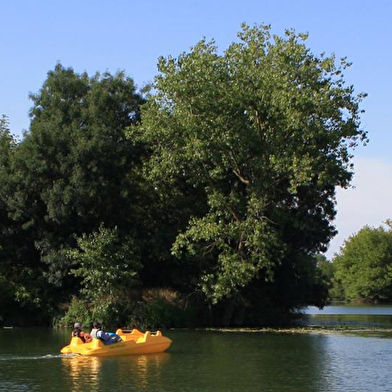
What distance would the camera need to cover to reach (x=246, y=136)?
143ft

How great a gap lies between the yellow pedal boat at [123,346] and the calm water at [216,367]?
0.55 meters

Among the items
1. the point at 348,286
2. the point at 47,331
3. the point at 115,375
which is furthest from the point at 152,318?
the point at 348,286

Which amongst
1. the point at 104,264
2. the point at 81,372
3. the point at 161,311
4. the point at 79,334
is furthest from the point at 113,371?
the point at 161,311

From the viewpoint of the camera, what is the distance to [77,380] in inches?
987

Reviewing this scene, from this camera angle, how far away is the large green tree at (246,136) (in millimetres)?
43281

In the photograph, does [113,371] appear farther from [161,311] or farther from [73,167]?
[73,167]

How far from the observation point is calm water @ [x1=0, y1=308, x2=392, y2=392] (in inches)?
933

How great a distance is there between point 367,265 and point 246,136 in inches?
2934

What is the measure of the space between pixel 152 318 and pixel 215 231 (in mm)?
6641

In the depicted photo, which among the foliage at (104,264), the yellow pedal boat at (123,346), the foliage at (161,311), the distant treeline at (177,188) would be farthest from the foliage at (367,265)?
the yellow pedal boat at (123,346)

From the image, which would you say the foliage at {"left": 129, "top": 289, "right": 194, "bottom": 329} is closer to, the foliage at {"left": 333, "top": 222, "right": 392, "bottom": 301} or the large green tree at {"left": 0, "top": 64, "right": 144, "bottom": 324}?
the large green tree at {"left": 0, "top": 64, "right": 144, "bottom": 324}

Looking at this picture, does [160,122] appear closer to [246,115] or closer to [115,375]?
[246,115]

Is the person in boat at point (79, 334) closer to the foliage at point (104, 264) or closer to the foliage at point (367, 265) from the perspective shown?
the foliage at point (104, 264)

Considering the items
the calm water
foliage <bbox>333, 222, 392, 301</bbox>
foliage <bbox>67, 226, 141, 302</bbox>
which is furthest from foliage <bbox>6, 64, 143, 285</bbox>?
foliage <bbox>333, 222, 392, 301</bbox>
